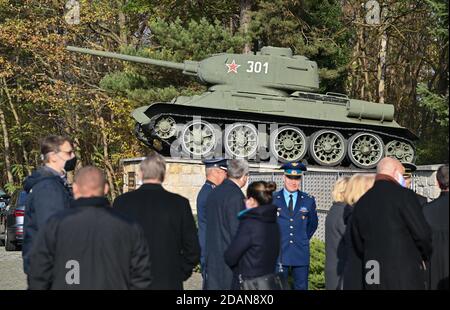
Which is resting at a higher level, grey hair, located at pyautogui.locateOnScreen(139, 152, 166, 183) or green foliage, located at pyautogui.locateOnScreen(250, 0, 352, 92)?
green foliage, located at pyautogui.locateOnScreen(250, 0, 352, 92)

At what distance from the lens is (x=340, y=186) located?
8.17 m

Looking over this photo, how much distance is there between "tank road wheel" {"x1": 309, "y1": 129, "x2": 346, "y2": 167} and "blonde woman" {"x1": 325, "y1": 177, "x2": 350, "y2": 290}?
1399cm

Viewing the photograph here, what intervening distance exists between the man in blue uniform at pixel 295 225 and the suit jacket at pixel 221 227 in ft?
4.04

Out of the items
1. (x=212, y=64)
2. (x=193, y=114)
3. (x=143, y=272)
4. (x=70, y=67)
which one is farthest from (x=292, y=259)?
(x=70, y=67)

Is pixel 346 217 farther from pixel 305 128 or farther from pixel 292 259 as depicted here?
pixel 305 128

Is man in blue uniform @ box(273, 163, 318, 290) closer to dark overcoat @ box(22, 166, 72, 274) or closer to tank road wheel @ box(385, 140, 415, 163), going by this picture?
dark overcoat @ box(22, 166, 72, 274)

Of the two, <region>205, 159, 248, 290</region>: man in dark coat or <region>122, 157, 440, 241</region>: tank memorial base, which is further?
<region>122, 157, 440, 241</region>: tank memorial base

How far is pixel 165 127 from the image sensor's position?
21.0 m

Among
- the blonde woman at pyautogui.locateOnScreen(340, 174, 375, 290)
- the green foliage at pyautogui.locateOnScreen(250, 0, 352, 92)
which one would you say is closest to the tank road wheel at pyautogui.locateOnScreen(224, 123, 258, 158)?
the green foliage at pyautogui.locateOnScreen(250, 0, 352, 92)

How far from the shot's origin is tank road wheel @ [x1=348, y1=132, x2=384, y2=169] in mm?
22500

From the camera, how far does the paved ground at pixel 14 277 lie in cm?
1234

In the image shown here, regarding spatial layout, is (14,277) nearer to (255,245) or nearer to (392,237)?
(255,245)

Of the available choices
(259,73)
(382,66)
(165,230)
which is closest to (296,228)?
(165,230)

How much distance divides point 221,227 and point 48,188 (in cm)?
163
